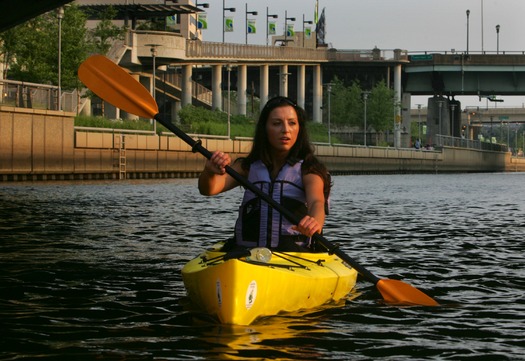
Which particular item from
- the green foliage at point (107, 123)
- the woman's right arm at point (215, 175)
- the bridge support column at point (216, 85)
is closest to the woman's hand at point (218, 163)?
the woman's right arm at point (215, 175)

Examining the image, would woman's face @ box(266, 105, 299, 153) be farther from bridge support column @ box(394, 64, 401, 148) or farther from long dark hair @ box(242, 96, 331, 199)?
bridge support column @ box(394, 64, 401, 148)

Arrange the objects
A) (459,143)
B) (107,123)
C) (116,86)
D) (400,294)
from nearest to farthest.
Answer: (400,294) → (116,86) → (107,123) → (459,143)

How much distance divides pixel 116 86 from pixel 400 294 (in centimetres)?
398

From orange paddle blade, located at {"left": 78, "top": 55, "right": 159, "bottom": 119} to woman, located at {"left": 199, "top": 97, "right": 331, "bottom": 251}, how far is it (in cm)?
219

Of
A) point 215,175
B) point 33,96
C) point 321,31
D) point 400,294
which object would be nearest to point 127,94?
point 215,175

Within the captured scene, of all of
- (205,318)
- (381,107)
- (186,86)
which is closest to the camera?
(205,318)

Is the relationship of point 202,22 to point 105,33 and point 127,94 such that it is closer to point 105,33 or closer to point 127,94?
point 105,33

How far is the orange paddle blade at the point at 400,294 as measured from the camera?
32.7 ft

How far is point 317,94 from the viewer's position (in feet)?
371

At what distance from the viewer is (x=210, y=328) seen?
27.8 feet

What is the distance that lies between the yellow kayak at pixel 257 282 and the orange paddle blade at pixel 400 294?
2.26 feet

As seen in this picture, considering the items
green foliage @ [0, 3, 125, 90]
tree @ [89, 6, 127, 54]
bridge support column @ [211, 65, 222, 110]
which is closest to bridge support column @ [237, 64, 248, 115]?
bridge support column @ [211, 65, 222, 110]

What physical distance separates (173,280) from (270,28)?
13038 cm

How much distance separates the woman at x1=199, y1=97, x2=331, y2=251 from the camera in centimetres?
923
